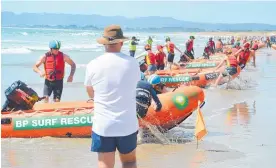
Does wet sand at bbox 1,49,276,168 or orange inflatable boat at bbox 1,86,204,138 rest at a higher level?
orange inflatable boat at bbox 1,86,204,138

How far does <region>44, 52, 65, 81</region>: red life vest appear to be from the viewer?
7.96m

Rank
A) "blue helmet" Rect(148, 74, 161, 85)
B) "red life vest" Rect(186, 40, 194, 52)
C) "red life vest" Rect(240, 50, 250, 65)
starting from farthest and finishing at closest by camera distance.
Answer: "red life vest" Rect(186, 40, 194, 52)
"red life vest" Rect(240, 50, 250, 65)
"blue helmet" Rect(148, 74, 161, 85)

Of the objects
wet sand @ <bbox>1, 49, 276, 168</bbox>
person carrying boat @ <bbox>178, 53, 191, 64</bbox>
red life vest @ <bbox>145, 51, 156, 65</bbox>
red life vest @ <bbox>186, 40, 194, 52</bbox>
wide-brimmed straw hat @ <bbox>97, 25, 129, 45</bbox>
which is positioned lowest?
person carrying boat @ <bbox>178, 53, 191, 64</bbox>

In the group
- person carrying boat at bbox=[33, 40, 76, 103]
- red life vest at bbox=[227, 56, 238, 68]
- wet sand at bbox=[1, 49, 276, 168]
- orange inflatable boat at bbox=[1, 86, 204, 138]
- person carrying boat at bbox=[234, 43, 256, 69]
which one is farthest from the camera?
person carrying boat at bbox=[234, 43, 256, 69]

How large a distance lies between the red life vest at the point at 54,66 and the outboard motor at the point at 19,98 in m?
0.79

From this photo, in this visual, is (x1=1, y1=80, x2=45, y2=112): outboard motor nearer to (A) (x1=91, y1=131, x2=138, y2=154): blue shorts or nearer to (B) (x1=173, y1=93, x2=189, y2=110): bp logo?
(B) (x1=173, y1=93, x2=189, y2=110): bp logo

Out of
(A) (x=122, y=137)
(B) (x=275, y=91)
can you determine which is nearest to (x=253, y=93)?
(B) (x=275, y=91)

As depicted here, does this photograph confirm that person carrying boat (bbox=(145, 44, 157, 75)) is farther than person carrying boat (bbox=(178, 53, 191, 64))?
No

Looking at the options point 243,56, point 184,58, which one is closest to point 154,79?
point 243,56

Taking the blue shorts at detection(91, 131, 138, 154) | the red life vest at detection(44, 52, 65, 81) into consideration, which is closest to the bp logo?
the red life vest at detection(44, 52, 65, 81)

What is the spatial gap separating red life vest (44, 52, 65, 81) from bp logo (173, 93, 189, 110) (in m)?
1.91

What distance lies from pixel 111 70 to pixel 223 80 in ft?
34.4

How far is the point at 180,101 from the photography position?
720 centimetres

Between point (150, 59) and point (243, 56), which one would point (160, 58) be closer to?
point (150, 59)
